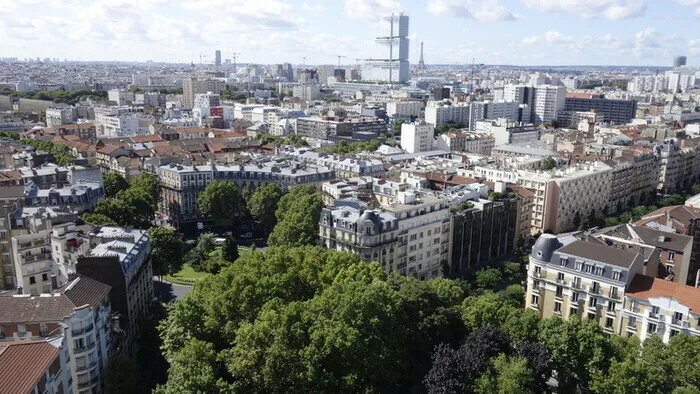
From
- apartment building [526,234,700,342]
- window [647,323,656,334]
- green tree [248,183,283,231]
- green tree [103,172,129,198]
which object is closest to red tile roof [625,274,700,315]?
apartment building [526,234,700,342]

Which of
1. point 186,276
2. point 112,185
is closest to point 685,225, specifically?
point 186,276

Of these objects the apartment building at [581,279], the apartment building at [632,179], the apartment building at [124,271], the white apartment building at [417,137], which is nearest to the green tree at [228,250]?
the apartment building at [124,271]

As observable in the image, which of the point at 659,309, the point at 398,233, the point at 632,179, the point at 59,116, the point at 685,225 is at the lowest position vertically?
the point at 659,309

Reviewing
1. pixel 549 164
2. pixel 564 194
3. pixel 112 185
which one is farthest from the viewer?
pixel 549 164

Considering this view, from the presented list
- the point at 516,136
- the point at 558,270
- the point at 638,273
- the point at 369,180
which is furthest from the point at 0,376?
the point at 516,136

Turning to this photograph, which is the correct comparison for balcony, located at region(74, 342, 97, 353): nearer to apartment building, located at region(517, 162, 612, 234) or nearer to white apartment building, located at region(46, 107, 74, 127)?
apartment building, located at region(517, 162, 612, 234)

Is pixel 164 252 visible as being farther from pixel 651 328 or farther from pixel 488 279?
pixel 651 328
